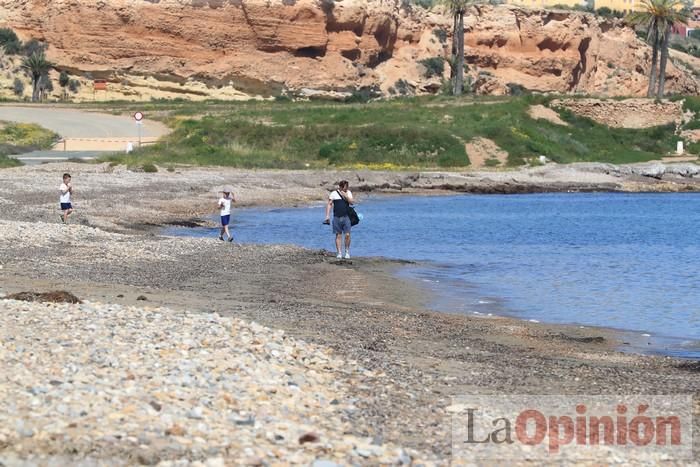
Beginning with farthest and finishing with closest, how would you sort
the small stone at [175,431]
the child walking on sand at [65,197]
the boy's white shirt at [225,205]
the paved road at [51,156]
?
the paved road at [51,156] < the child walking on sand at [65,197] < the boy's white shirt at [225,205] < the small stone at [175,431]

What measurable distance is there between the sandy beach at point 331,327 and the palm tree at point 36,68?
1843 inches

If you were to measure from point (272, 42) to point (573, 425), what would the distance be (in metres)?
80.8

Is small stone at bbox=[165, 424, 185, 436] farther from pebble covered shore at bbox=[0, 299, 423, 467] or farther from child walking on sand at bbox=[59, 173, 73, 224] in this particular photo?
child walking on sand at bbox=[59, 173, 73, 224]

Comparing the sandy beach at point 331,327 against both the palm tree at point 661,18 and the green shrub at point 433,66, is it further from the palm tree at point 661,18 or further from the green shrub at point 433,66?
the green shrub at point 433,66

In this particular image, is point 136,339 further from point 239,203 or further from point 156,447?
point 239,203

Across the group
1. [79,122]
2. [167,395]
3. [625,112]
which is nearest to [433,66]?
[625,112]

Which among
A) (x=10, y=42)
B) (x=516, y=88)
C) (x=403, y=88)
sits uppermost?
(x=10, y=42)

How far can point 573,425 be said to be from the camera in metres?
9.39

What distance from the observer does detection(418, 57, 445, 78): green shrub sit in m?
91.4

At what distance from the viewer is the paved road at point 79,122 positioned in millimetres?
60531

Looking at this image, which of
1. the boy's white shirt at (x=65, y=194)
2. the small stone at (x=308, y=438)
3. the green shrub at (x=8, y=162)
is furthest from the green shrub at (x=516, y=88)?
the small stone at (x=308, y=438)

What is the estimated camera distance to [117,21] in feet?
285

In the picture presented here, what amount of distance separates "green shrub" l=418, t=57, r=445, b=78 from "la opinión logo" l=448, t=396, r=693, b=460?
82.2 metres

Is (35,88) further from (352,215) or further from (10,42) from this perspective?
(352,215)
